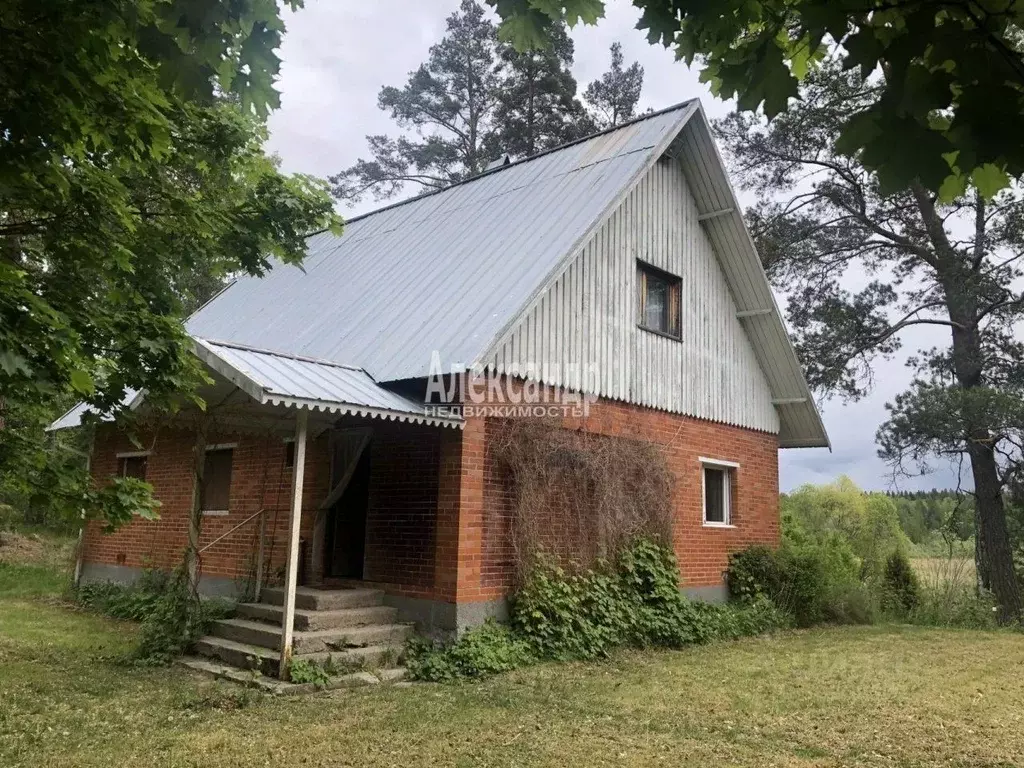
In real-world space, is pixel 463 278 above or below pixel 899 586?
above

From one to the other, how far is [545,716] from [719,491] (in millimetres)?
7277

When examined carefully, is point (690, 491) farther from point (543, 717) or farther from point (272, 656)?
point (272, 656)

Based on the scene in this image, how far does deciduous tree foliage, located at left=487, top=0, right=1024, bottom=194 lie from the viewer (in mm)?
2105

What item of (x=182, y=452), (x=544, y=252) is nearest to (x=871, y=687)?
(x=544, y=252)

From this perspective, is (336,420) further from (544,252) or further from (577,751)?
(577,751)

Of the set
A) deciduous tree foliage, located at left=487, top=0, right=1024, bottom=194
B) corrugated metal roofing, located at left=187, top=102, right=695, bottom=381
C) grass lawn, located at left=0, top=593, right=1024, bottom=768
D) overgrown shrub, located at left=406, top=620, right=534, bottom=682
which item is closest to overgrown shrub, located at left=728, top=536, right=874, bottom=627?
grass lawn, located at left=0, top=593, right=1024, bottom=768

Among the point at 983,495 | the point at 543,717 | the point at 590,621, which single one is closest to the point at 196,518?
→ the point at 543,717

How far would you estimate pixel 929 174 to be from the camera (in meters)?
2.17

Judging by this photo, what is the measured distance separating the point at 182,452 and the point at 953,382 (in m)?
14.9

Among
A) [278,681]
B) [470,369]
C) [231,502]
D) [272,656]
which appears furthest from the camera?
[231,502]

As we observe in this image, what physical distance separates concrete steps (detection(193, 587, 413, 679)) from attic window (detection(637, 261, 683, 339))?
217 inches

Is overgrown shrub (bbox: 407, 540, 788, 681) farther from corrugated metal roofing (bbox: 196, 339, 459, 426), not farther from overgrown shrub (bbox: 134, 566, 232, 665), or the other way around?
overgrown shrub (bbox: 134, 566, 232, 665)

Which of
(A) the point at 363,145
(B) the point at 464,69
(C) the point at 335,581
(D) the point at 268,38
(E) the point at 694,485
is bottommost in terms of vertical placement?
(C) the point at 335,581

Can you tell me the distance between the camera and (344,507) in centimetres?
1031
